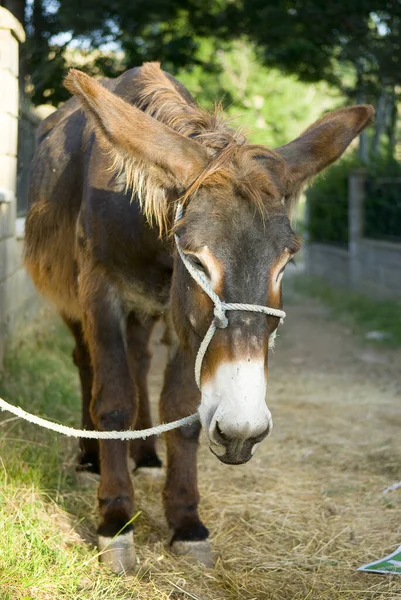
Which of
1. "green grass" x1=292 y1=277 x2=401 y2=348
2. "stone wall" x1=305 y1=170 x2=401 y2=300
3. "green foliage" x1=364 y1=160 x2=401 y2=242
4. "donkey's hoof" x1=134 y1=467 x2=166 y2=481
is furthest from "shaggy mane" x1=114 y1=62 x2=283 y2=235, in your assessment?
"green foliage" x1=364 y1=160 x2=401 y2=242

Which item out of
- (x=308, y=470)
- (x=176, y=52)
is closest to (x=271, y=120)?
(x=176, y=52)

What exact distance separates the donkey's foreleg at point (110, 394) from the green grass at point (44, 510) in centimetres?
22

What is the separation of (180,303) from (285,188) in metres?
0.57

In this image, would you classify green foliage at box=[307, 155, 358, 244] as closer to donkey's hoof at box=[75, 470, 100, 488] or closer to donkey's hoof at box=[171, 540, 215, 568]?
donkey's hoof at box=[75, 470, 100, 488]

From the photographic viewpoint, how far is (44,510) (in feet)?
11.6

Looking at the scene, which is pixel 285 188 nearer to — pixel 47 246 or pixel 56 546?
pixel 56 546

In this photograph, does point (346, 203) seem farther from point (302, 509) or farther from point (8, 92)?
point (302, 509)

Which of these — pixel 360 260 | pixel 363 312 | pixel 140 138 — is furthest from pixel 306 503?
pixel 360 260

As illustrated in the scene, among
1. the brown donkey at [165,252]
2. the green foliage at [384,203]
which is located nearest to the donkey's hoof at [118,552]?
the brown donkey at [165,252]

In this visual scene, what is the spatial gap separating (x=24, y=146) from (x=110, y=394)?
15.2 feet

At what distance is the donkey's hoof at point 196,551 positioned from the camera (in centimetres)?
342

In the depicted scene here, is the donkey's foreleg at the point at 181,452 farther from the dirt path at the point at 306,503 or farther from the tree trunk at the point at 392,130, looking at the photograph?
the tree trunk at the point at 392,130

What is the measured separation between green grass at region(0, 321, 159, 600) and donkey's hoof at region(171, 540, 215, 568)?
14.4 inches

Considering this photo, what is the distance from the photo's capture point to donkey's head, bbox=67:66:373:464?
2525 millimetres
